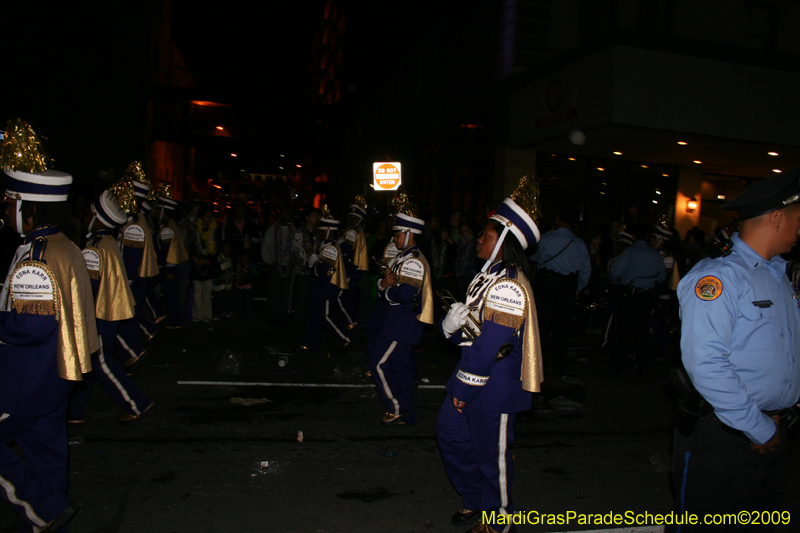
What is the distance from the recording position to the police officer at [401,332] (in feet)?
17.9

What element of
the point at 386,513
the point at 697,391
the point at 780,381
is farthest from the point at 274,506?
the point at 780,381

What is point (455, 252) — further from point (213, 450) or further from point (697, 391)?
point (697, 391)

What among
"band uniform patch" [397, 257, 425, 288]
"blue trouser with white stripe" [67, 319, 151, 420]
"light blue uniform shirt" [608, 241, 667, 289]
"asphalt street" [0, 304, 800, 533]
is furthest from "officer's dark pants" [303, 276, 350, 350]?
"light blue uniform shirt" [608, 241, 667, 289]

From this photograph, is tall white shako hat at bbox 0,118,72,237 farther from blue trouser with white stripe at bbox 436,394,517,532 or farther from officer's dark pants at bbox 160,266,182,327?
officer's dark pants at bbox 160,266,182,327

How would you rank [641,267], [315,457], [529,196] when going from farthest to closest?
[641,267] → [529,196] → [315,457]

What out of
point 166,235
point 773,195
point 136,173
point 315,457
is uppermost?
point 136,173

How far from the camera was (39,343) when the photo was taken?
3.11 meters

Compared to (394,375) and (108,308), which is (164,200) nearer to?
(108,308)

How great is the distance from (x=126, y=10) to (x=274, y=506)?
27.3 metres

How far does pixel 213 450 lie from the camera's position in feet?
15.7

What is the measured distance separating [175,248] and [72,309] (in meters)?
6.67

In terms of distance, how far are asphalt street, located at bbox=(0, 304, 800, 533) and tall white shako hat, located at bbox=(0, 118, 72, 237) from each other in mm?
2021

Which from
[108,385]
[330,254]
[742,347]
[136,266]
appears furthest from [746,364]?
[136,266]

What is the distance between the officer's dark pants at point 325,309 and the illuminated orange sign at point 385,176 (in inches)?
498
